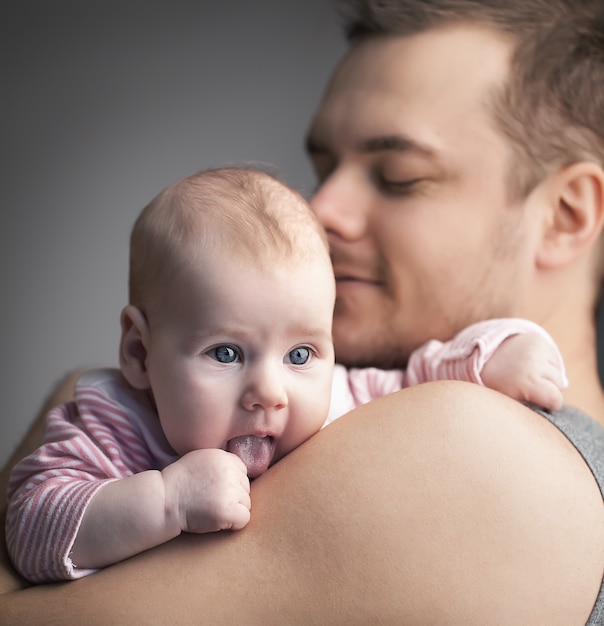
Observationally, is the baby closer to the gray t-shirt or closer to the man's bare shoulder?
the man's bare shoulder

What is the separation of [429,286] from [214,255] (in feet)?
2.52

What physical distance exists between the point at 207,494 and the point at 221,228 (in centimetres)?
41

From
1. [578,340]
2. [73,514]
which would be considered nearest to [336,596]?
[73,514]

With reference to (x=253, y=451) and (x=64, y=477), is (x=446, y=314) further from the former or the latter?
(x=64, y=477)

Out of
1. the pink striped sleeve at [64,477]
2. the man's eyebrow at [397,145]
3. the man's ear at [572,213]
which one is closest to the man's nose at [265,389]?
the pink striped sleeve at [64,477]

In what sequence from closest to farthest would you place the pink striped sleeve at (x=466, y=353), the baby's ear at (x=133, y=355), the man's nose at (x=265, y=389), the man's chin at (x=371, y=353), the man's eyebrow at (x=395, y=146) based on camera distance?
the man's nose at (x=265, y=389)
the baby's ear at (x=133, y=355)
the pink striped sleeve at (x=466, y=353)
the man's eyebrow at (x=395, y=146)
the man's chin at (x=371, y=353)

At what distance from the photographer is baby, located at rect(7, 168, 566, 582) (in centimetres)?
134

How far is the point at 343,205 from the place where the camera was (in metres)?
2.09

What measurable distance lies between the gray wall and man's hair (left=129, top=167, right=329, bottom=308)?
2.41 metres

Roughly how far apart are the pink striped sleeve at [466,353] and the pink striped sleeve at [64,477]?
2.01ft

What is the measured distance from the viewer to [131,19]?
3.95 m

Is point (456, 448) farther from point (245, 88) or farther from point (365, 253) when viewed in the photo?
point (245, 88)

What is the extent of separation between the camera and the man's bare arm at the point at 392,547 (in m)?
1.27

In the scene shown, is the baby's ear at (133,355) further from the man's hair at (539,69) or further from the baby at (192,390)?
the man's hair at (539,69)
